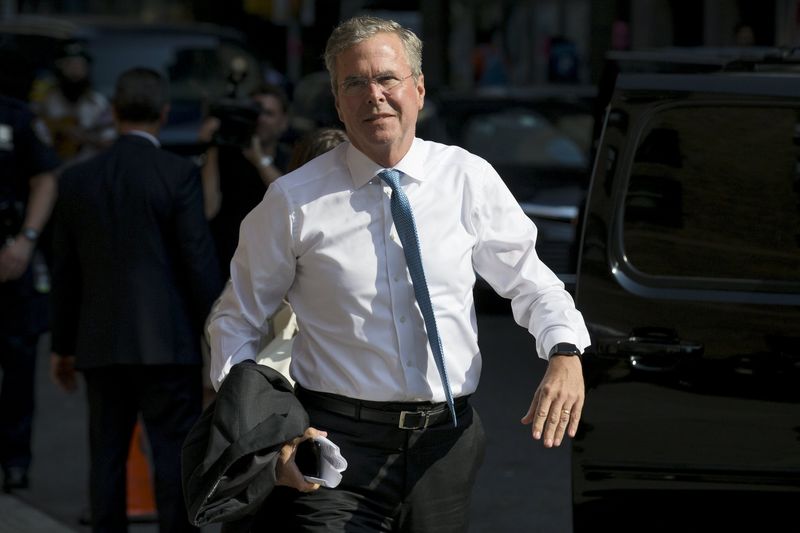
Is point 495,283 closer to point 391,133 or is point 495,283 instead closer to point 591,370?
point 391,133

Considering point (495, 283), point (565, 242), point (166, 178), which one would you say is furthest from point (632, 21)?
point (495, 283)

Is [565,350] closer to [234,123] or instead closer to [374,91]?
[374,91]

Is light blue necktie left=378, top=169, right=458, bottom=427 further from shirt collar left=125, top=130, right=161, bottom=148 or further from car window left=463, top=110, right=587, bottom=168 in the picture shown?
car window left=463, top=110, right=587, bottom=168

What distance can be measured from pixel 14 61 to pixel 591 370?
12.9 feet

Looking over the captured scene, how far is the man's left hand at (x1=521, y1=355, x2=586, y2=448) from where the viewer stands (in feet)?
10.4

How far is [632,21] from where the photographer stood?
22578 millimetres

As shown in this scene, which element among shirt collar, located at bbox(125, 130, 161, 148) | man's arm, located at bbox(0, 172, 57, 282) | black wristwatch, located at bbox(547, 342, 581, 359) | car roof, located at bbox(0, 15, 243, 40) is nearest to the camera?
black wristwatch, located at bbox(547, 342, 581, 359)

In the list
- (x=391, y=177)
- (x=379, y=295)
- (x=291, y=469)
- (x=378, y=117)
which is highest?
(x=378, y=117)

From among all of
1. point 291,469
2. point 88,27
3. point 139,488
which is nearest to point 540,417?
point 291,469

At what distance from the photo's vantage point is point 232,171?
6438 millimetres

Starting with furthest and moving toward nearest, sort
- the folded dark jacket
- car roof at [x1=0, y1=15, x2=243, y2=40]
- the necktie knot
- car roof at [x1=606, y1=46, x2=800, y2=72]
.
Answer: car roof at [x1=0, y1=15, x2=243, y2=40] < car roof at [x1=606, y1=46, x2=800, y2=72] < the necktie knot < the folded dark jacket

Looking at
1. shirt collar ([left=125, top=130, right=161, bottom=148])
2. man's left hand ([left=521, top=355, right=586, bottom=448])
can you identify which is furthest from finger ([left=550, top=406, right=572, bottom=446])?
shirt collar ([left=125, top=130, right=161, bottom=148])

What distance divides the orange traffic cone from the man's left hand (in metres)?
3.44

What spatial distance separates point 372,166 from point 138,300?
2.14 meters
